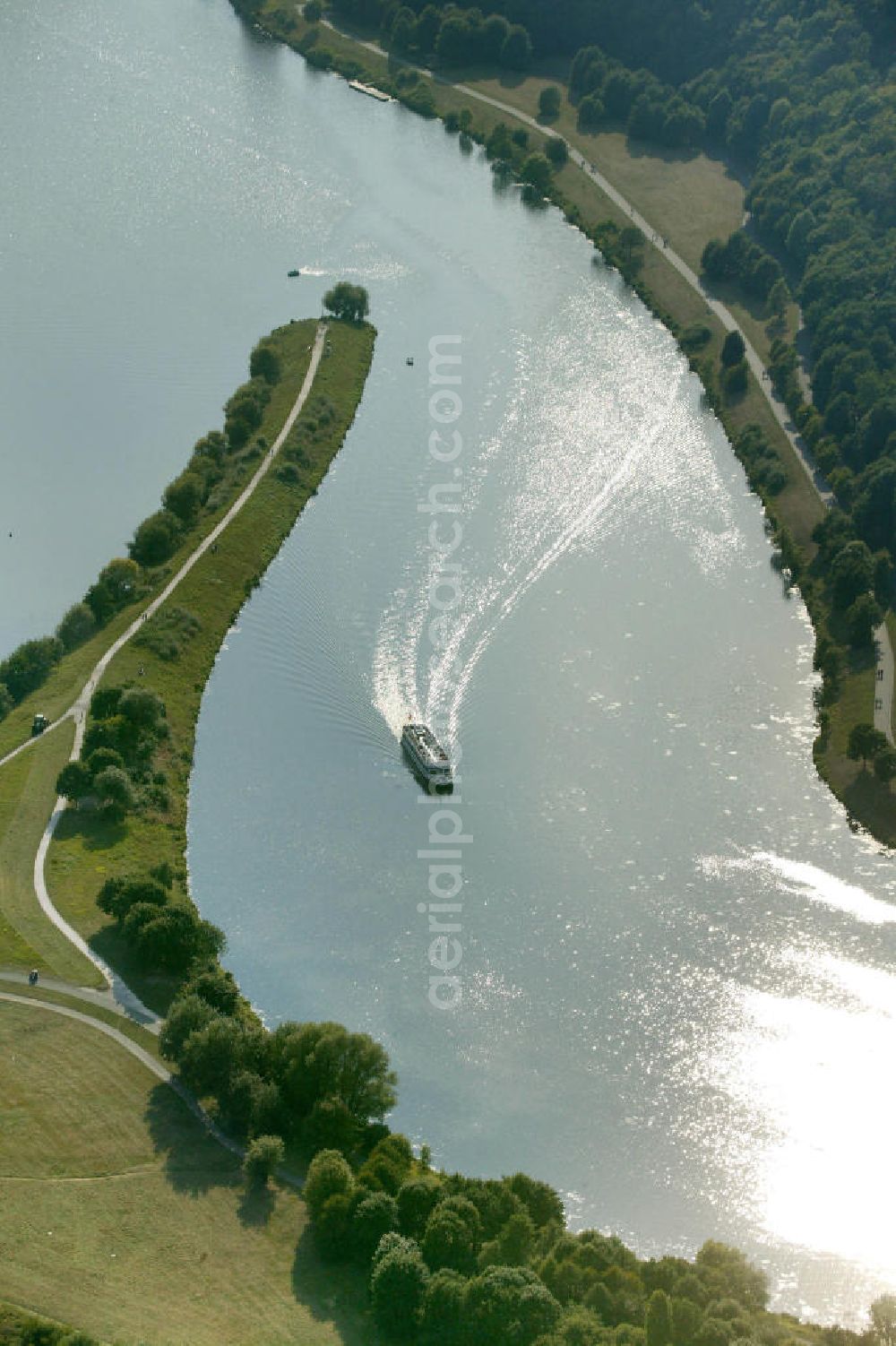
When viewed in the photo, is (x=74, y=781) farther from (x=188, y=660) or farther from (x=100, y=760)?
(x=188, y=660)

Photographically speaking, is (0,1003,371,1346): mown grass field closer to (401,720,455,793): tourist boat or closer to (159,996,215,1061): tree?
(159,996,215,1061): tree

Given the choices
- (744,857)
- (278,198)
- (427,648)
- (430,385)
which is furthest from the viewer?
(278,198)

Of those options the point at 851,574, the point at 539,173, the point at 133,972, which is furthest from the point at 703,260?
the point at 133,972

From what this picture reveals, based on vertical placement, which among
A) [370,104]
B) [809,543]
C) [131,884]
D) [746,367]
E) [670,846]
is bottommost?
[131,884]

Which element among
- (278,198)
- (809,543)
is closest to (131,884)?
(809,543)

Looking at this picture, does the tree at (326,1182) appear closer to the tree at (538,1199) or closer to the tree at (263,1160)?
the tree at (263,1160)

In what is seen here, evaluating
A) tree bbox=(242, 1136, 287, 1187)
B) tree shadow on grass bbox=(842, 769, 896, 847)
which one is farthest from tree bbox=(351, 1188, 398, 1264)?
tree shadow on grass bbox=(842, 769, 896, 847)

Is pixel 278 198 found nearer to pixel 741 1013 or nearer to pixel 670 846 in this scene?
pixel 670 846

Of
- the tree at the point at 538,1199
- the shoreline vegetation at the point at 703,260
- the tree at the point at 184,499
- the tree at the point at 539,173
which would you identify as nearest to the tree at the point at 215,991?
the tree at the point at 538,1199
